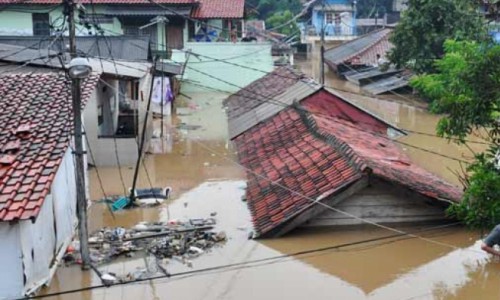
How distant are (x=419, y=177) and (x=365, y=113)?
569 centimetres

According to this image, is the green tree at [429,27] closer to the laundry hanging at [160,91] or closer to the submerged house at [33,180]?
the laundry hanging at [160,91]

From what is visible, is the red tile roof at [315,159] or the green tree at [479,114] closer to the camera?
the green tree at [479,114]

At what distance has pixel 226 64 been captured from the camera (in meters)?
32.0

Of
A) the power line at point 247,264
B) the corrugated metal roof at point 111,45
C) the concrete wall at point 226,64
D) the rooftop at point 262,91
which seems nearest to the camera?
the power line at point 247,264

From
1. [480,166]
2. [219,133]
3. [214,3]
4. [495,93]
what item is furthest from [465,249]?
[214,3]

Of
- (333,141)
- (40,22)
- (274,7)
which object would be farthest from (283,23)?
(333,141)

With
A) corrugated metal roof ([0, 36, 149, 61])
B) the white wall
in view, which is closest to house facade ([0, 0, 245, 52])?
corrugated metal roof ([0, 36, 149, 61])

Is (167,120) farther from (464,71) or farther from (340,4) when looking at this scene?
(340,4)

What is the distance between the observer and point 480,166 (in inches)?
327

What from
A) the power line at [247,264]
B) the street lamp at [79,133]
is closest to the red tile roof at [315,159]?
the power line at [247,264]

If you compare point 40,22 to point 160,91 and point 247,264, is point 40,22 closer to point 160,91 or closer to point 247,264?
point 160,91

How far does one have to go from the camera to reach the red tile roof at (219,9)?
111 ft

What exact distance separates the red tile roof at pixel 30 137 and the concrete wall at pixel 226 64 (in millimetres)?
17521

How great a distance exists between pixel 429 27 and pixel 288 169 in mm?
18199
